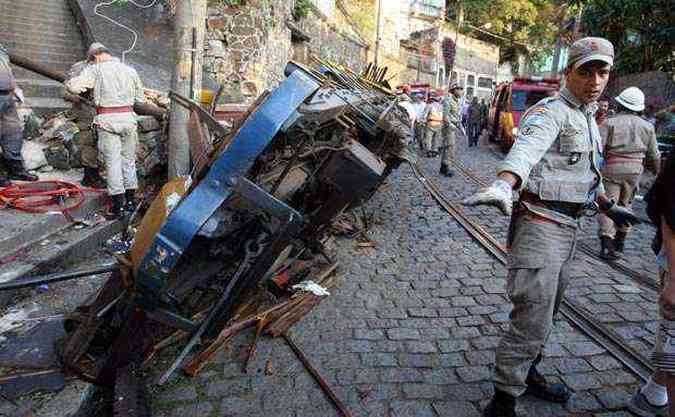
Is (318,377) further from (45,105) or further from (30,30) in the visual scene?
(30,30)

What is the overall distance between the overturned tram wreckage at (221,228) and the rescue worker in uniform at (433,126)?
10.2 meters

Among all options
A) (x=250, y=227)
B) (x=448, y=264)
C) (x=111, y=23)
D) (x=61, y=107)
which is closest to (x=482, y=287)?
(x=448, y=264)

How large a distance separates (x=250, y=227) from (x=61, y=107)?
21.4 ft

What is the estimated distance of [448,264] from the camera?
553cm

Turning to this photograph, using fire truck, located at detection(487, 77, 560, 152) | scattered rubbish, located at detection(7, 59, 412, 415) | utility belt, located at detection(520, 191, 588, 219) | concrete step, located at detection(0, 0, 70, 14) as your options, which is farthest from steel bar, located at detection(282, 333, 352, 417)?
fire truck, located at detection(487, 77, 560, 152)

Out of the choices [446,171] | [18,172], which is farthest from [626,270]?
[18,172]

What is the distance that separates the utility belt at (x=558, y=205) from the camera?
2.69 meters

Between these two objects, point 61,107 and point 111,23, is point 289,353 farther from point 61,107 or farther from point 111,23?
point 111,23

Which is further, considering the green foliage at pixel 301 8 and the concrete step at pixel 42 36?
the green foliage at pixel 301 8

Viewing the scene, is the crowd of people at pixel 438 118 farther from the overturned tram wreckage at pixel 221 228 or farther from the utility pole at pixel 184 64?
the overturned tram wreckage at pixel 221 228

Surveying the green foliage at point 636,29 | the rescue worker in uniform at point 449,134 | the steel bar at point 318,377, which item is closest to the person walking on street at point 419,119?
the rescue worker in uniform at point 449,134

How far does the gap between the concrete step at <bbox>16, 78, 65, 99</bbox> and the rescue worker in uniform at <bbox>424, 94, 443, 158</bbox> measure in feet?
29.4

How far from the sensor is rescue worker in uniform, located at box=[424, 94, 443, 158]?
44.5 ft

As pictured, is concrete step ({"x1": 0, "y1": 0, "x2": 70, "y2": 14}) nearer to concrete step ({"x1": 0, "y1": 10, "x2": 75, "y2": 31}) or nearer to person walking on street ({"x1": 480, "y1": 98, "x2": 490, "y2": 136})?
concrete step ({"x1": 0, "y1": 10, "x2": 75, "y2": 31})
